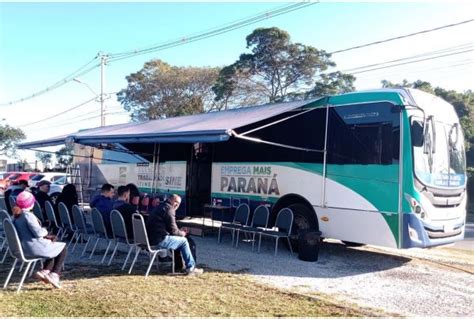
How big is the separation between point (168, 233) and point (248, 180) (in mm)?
4212

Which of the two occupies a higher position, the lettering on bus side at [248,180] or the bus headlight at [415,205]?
the lettering on bus side at [248,180]

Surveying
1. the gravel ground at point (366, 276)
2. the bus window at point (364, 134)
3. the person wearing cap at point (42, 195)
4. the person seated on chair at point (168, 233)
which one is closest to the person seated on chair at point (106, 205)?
the person seated on chair at point (168, 233)

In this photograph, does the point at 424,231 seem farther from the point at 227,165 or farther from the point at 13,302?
the point at 13,302

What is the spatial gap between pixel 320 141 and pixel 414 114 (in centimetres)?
198

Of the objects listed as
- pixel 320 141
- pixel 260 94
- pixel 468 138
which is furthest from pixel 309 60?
pixel 320 141

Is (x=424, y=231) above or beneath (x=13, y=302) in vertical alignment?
above

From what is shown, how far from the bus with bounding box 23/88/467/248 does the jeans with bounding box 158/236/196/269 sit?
2.18 meters

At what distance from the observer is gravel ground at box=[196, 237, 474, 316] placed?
6.50 m

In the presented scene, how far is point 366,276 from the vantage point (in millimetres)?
8141

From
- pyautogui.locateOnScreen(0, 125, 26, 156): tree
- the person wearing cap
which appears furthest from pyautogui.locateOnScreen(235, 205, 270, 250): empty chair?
pyautogui.locateOnScreen(0, 125, 26, 156): tree

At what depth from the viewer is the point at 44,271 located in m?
6.40

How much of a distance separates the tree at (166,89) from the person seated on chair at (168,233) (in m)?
30.9

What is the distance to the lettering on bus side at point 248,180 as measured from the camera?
35.4 feet

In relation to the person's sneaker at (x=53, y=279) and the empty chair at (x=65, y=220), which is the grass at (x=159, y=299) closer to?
the person's sneaker at (x=53, y=279)
